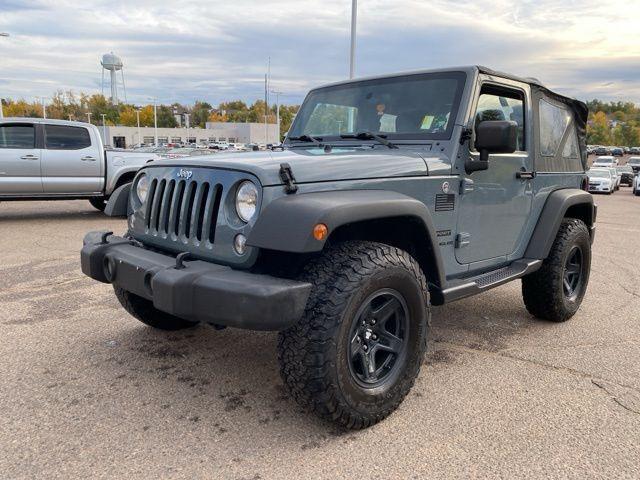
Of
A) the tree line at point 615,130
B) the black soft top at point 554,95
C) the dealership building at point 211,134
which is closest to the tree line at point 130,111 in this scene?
the dealership building at point 211,134

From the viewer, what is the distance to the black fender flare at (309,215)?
7.44 ft

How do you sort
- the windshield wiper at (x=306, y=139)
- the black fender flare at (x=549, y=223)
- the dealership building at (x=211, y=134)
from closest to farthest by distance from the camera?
the windshield wiper at (x=306, y=139), the black fender flare at (x=549, y=223), the dealership building at (x=211, y=134)

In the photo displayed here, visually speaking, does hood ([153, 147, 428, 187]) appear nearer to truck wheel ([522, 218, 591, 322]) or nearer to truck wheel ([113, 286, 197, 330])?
truck wheel ([113, 286, 197, 330])

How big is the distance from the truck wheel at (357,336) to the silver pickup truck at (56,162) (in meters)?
8.70

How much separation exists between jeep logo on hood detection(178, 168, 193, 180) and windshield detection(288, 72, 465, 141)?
4.29 feet

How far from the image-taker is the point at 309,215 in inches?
90.4

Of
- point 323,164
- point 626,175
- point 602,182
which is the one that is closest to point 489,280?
point 323,164

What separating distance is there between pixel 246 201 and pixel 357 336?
89 centimetres

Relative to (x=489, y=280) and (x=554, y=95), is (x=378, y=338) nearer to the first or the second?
(x=489, y=280)

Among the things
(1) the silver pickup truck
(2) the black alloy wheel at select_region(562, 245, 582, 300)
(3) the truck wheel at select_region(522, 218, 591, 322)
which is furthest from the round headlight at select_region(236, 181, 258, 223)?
(1) the silver pickup truck

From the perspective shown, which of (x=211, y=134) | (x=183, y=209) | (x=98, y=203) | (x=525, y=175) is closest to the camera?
(x=183, y=209)

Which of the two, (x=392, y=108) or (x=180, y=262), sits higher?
(x=392, y=108)

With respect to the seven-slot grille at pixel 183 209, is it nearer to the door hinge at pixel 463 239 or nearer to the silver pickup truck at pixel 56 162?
the door hinge at pixel 463 239

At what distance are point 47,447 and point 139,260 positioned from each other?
0.98m
